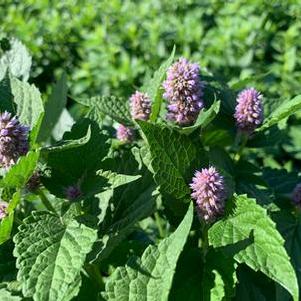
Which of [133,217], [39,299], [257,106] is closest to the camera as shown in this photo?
[39,299]

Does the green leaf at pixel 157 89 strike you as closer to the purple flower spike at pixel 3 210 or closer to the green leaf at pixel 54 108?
the green leaf at pixel 54 108

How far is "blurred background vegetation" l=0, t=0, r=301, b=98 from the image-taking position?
3.52m

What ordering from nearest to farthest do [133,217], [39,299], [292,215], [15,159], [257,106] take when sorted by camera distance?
[39,299] → [15,159] → [133,217] → [257,106] → [292,215]

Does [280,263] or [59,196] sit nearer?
[280,263]

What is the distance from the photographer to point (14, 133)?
1.31m

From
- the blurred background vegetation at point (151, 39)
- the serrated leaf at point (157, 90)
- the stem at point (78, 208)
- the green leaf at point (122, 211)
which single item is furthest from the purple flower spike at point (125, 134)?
the blurred background vegetation at point (151, 39)

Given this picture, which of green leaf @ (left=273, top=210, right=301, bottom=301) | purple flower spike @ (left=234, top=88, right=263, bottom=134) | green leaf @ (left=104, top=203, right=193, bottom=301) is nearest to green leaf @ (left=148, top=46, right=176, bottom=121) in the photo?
purple flower spike @ (left=234, top=88, right=263, bottom=134)

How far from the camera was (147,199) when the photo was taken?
4.86ft

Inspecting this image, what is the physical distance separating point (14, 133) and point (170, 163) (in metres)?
0.34

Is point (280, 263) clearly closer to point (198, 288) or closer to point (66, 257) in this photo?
point (198, 288)

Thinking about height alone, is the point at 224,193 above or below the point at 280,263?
above

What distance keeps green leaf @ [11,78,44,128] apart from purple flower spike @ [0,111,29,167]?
0.20m

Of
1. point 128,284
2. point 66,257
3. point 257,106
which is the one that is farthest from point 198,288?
point 257,106

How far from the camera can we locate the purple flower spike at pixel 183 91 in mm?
1488
